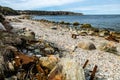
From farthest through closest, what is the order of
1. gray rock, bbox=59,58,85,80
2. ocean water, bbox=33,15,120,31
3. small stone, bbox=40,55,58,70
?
ocean water, bbox=33,15,120,31
small stone, bbox=40,55,58,70
gray rock, bbox=59,58,85,80

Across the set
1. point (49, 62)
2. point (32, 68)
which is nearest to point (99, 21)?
point (49, 62)

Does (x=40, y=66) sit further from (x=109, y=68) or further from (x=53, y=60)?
(x=109, y=68)

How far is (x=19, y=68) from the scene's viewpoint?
9281 millimetres

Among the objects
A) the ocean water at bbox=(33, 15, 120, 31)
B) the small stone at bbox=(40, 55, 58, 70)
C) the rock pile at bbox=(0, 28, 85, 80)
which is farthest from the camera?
the ocean water at bbox=(33, 15, 120, 31)

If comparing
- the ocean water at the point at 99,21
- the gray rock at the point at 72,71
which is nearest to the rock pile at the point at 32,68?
the gray rock at the point at 72,71

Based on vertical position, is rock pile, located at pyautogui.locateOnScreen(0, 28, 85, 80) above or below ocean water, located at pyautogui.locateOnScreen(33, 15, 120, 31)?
above

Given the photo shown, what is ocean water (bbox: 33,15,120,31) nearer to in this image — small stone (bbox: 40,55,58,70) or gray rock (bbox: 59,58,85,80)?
small stone (bbox: 40,55,58,70)

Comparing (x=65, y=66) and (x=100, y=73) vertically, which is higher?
(x=65, y=66)

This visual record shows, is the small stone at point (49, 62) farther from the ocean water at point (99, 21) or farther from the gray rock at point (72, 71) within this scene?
the ocean water at point (99, 21)

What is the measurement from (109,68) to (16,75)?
3959mm

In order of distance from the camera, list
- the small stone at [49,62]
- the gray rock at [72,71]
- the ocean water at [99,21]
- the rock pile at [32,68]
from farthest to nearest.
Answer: the ocean water at [99,21] < the small stone at [49,62] < the rock pile at [32,68] < the gray rock at [72,71]

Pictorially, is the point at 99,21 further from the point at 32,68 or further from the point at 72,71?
the point at 72,71

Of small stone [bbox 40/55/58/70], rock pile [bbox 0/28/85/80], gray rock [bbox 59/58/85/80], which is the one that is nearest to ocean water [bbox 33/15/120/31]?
small stone [bbox 40/55/58/70]

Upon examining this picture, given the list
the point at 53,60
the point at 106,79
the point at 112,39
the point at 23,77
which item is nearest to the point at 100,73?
the point at 106,79
